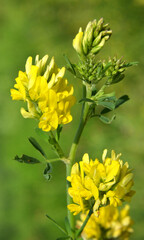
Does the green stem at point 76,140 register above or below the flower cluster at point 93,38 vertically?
below

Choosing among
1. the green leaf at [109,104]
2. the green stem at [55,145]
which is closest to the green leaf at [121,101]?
the green leaf at [109,104]

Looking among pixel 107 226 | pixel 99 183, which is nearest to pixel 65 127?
pixel 107 226

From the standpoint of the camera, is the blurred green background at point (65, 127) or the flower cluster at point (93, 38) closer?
the flower cluster at point (93, 38)

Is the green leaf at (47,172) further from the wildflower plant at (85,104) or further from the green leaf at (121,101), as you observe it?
the green leaf at (121,101)

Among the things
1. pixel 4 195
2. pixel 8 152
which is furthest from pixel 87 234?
pixel 8 152

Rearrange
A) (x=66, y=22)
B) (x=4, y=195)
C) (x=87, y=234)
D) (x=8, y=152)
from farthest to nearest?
(x=66, y=22)
(x=8, y=152)
(x=4, y=195)
(x=87, y=234)

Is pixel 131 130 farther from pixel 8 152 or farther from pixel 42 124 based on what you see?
pixel 42 124
